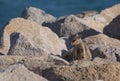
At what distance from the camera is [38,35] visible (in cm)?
1318

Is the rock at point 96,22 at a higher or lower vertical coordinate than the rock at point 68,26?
higher

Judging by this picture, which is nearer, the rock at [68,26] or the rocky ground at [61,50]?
the rocky ground at [61,50]

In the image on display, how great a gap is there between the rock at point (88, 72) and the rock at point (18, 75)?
0.37m

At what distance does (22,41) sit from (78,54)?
138cm

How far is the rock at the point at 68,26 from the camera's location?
14.8 meters

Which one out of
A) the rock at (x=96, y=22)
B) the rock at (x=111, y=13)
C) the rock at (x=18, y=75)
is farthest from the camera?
the rock at (x=111, y=13)

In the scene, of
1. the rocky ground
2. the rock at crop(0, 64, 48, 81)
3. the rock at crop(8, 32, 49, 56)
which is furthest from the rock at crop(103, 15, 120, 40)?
the rock at crop(0, 64, 48, 81)

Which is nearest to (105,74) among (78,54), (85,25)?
(78,54)

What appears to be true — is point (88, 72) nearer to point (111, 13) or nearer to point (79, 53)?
point (79, 53)

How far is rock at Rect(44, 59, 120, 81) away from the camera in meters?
8.09

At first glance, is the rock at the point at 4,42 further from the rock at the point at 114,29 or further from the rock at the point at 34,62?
the rock at the point at 34,62

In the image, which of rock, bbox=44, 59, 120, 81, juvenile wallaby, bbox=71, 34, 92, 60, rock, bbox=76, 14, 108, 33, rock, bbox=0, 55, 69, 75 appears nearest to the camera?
rock, bbox=44, 59, 120, 81

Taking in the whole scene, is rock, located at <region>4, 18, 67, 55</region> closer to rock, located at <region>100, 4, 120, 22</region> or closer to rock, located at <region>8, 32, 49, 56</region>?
rock, located at <region>8, 32, 49, 56</region>

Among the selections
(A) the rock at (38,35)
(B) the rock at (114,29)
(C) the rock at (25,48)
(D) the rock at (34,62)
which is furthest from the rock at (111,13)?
(D) the rock at (34,62)
